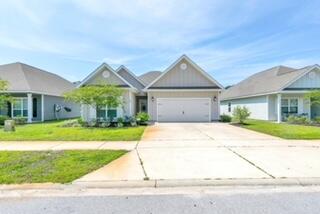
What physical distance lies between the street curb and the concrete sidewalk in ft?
14.5

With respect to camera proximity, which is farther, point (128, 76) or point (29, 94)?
point (128, 76)

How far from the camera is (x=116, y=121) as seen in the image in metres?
22.5

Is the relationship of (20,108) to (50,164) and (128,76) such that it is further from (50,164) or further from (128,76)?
(50,164)

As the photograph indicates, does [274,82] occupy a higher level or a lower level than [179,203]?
higher

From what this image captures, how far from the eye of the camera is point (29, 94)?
86.9ft

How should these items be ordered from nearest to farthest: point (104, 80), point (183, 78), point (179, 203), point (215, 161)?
point (179, 203) < point (215, 161) < point (104, 80) < point (183, 78)

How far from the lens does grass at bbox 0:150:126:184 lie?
707 cm

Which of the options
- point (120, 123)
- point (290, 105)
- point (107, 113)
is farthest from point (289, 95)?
point (107, 113)

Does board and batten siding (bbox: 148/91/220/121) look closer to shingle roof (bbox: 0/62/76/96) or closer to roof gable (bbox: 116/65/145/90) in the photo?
roof gable (bbox: 116/65/145/90)

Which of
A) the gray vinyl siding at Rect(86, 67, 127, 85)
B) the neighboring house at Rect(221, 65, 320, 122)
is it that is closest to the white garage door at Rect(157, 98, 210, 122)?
the gray vinyl siding at Rect(86, 67, 127, 85)

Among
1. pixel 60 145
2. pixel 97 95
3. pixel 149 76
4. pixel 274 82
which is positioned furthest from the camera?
pixel 149 76

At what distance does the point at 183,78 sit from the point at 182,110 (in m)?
2.95

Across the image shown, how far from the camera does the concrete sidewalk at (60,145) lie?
37.2 feet

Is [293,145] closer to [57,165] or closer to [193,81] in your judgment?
[57,165]
